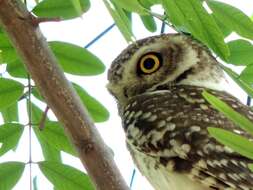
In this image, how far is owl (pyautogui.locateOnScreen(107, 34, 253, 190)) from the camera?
1.84m

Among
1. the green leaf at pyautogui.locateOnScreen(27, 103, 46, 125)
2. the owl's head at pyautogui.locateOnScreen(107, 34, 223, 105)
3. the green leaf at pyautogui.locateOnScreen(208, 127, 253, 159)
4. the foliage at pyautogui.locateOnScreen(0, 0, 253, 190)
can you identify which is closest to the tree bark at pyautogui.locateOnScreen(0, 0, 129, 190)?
the foliage at pyautogui.locateOnScreen(0, 0, 253, 190)

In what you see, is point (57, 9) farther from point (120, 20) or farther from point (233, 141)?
point (233, 141)

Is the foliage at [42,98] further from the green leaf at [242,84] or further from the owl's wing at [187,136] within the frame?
the owl's wing at [187,136]

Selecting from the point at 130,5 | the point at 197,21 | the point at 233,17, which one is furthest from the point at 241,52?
the point at 130,5

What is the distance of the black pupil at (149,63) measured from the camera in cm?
263

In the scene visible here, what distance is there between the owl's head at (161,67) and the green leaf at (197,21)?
97 cm

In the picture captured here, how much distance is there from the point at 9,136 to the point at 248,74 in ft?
2.45

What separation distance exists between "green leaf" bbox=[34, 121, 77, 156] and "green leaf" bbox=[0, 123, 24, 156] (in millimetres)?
68

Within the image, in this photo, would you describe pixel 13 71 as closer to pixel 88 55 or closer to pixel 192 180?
pixel 88 55

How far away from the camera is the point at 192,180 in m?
1.89

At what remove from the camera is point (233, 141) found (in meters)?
1.13

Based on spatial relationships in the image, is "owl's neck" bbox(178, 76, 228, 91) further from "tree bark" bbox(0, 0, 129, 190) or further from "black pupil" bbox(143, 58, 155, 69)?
"tree bark" bbox(0, 0, 129, 190)

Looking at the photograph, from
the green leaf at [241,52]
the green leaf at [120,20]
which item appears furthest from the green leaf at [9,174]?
the green leaf at [241,52]

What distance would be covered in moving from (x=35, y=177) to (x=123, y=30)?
618mm
